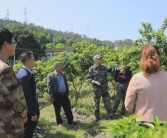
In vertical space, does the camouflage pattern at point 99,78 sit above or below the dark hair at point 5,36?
below

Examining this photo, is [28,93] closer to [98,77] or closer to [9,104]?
[9,104]

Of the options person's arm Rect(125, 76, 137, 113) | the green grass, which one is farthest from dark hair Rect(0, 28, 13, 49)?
the green grass

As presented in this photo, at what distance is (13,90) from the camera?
3.60 meters

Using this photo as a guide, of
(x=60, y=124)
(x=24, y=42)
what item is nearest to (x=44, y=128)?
(x=60, y=124)

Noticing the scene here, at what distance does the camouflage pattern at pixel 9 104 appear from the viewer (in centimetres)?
353

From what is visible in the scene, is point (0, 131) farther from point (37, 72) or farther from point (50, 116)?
point (37, 72)

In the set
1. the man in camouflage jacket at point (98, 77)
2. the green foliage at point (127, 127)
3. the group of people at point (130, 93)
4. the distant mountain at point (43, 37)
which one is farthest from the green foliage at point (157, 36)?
the distant mountain at point (43, 37)

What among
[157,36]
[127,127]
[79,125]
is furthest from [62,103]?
[127,127]

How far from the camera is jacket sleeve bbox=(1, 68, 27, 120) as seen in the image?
3.54 metres

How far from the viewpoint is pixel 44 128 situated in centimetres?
1034

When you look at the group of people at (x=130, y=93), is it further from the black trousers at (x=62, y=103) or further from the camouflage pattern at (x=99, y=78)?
the camouflage pattern at (x=99, y=78)

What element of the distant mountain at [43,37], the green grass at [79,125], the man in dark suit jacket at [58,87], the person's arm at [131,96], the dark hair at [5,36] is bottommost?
the green grass at [79,125]

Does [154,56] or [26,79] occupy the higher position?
[154,56]

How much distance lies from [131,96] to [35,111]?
114 inches
